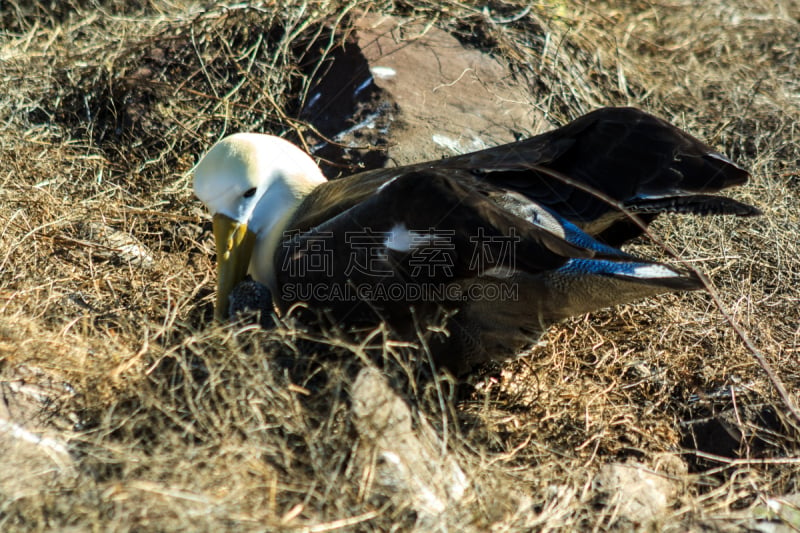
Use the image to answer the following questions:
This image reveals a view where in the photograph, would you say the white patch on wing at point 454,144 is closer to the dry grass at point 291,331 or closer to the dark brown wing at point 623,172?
the dry grass at point 291,331

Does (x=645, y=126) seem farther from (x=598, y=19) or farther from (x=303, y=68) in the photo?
(x=598, y=19)

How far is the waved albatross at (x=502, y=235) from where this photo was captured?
2.79 m

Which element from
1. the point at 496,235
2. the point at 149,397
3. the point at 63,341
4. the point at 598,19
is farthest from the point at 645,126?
the point at 598,19

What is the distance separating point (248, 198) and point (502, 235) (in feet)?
4.53

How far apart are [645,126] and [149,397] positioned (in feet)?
6.62

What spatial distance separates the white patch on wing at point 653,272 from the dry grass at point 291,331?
0.67 meters

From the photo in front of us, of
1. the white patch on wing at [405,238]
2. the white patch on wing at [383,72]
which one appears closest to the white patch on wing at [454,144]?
the white patch on wing at [383,72]

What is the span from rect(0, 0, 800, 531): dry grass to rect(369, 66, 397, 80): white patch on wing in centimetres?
47

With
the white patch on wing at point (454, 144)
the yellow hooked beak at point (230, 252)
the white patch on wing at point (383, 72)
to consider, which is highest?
the white patch on wing at point (383, 72)

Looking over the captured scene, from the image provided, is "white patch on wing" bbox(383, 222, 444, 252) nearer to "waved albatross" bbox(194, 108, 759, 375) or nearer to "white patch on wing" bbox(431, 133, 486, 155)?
"waved albatross" bbox(194, 108, 759, 375)

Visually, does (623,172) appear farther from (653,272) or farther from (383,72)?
(383,72)

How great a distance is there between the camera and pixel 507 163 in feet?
10.5

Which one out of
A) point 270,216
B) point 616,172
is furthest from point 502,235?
point 270,216

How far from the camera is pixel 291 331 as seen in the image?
2.72m
